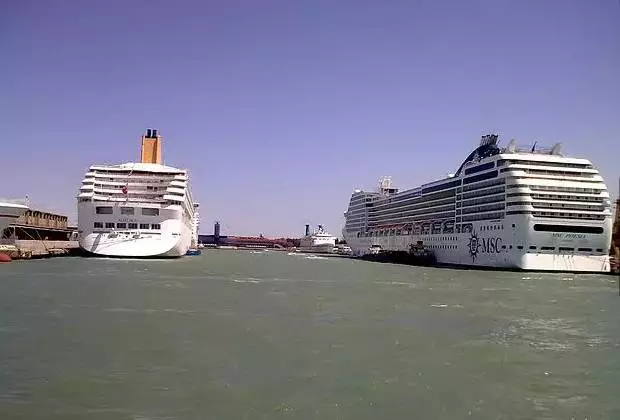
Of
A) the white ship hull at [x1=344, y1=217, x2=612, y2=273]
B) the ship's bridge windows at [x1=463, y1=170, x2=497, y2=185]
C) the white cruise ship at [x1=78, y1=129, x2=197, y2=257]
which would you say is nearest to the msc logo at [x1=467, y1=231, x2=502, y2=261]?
the white ship hull at [x1=344, y1=217, x2=612, y2=273]

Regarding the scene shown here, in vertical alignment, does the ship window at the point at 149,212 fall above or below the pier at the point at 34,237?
above

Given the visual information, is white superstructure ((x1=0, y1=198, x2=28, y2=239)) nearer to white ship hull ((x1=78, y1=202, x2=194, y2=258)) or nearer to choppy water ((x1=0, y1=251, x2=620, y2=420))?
white ship hull ((x1=78, y1=202, x2=194, y2=258))

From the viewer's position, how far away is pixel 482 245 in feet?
235

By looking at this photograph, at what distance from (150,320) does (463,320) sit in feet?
39.7

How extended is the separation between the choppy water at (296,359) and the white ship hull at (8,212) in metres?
37.4

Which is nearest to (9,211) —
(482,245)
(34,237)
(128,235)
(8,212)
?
(8,212)

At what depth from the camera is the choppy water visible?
437 inches

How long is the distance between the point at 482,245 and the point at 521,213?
25.2 ft

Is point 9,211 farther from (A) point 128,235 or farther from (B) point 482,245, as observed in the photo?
(B) point 482,245

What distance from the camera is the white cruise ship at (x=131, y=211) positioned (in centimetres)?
6594

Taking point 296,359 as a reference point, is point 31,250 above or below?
above

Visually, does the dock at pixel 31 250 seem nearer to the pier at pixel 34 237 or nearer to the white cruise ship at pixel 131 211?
the pier at pixel 34 237

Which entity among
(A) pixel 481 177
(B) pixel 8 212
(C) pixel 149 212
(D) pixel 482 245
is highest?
(A) pixel 481 177

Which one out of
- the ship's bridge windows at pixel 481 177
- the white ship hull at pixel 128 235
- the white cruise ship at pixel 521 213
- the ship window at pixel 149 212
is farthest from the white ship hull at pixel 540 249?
the ship window at pixel 149 212
